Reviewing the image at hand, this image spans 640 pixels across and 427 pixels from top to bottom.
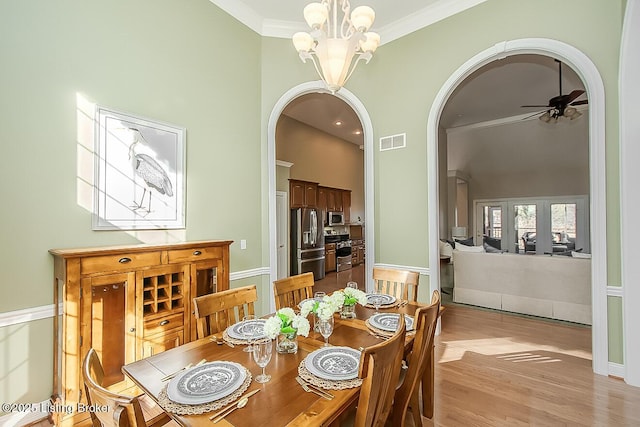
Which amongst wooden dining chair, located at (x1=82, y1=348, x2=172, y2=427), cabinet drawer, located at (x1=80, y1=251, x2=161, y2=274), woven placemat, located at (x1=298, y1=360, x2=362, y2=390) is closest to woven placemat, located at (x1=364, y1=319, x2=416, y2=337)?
woven placemat, located at (x1=298, y1=360, x2=362, y2=390)

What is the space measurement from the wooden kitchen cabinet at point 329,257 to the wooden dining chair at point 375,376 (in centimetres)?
658

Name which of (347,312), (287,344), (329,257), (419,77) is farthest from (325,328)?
(329,257)

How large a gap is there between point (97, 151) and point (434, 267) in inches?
144

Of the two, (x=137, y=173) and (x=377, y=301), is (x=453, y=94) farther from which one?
(x=137, y=173)

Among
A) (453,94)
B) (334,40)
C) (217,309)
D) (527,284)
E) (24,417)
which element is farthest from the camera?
(453,94)

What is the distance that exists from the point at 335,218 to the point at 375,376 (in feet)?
24.8

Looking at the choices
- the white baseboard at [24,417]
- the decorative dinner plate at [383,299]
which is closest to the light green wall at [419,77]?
the decorative dinner plate at [383,299]

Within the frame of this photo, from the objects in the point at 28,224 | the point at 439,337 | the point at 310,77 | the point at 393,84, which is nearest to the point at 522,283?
the point at 439,337

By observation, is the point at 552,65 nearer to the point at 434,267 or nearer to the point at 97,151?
the point at 434,267

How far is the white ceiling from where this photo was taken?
3633mm

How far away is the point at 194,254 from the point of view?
2.65m

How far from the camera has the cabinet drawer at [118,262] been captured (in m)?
2.02

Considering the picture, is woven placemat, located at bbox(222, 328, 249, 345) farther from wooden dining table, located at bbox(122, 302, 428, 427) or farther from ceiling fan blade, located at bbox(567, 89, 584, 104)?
ceiling fan blade, located at bbox(567, 89, 584, 104)

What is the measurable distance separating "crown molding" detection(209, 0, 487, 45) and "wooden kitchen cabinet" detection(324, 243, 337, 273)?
509 cm
